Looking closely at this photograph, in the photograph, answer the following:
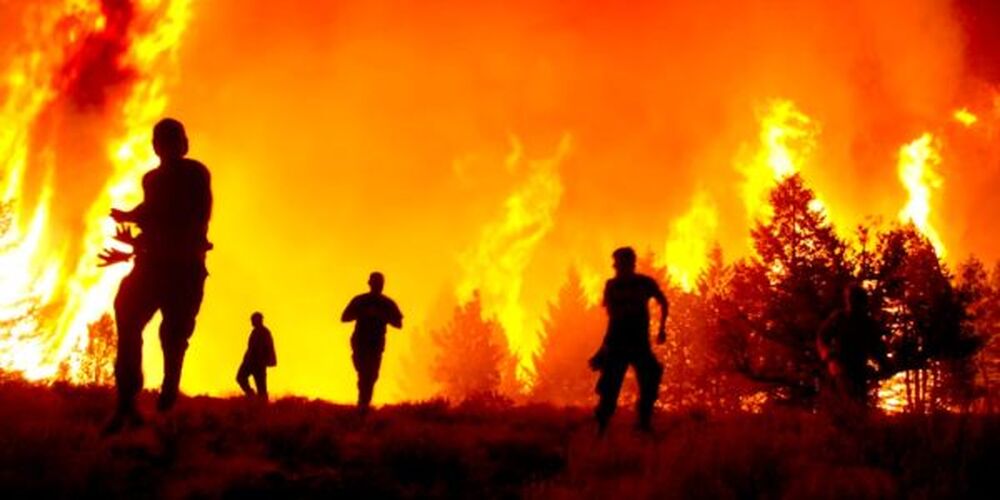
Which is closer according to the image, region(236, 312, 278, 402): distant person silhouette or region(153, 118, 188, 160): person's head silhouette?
region(153, 118, 188, 160): person's head silhouette

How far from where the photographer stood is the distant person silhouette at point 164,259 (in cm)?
659

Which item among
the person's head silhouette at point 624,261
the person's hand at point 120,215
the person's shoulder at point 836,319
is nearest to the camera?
the person's hand at point 120,215

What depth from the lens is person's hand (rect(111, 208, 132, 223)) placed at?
677cm

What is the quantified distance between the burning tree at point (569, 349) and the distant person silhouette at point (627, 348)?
121 feet

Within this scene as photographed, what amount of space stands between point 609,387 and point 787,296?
69.2 feet

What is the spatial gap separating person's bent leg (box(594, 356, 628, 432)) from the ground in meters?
0.28

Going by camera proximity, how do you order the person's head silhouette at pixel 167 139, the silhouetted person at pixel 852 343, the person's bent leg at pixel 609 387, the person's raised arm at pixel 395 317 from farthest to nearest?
the person's raised arm at pixel 395 317 < the silhouetted person at pixel 852 343 < the person's bent leg at pixel 609 387 < the person's head silhouette at pixel 167 139

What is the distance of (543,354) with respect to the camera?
5038 centimetres

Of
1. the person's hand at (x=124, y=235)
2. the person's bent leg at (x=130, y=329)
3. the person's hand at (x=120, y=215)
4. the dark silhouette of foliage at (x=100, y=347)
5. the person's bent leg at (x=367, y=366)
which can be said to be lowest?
the person's bent leg at (x=130, y=329)

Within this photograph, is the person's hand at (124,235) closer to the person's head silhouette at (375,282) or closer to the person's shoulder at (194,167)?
the person's shoulder at (194,167)

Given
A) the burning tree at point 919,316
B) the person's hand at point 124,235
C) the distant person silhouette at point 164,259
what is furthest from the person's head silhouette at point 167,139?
the burning tree at point 919,316

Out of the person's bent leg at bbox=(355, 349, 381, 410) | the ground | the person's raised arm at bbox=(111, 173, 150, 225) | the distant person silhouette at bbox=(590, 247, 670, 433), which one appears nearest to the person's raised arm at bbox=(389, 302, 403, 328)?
the person's bent leg at bbox=(355, 349, 381, 410)

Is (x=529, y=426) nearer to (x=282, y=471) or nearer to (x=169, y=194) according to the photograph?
(x=282, y=471)

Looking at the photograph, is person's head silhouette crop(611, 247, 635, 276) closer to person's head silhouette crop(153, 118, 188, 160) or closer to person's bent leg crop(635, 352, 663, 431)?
person's bent leg crop(635, 352, 663, 431)
